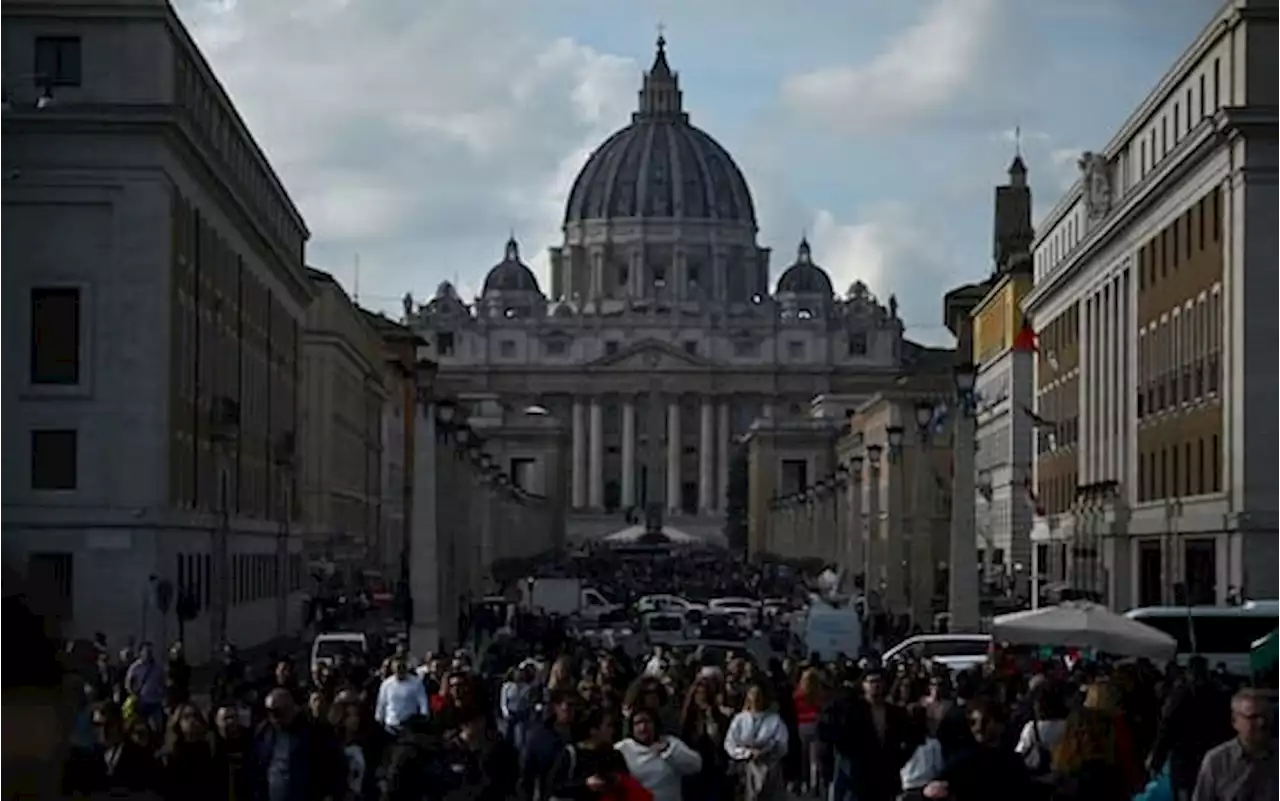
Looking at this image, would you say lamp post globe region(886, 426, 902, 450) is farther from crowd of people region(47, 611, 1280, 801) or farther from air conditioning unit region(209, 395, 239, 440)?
crowd of people region(47, 611, 1280, 801)

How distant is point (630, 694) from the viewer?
592 inches

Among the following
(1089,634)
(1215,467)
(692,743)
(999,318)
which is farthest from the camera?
(999,318)

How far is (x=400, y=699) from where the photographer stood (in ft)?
72.5

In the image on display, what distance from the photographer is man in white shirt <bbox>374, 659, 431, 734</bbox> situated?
21.9m

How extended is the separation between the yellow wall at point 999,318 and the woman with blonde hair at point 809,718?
235 ft

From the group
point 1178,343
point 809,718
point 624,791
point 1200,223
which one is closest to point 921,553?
point 1178,343

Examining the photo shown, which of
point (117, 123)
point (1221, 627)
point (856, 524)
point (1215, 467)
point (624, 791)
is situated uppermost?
point (117, 123)

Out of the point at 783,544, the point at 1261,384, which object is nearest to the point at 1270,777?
the point at 1261,384

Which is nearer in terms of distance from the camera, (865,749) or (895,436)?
(865,749)

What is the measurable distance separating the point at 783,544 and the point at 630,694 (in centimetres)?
14907

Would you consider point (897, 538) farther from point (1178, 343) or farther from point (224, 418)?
Answer: point (224, 418)

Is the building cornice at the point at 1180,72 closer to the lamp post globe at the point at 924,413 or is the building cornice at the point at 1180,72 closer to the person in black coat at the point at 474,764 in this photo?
the lamp post globe at the point at 924,413

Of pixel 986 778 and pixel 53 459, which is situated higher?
pixel 53 459

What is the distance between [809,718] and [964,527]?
24.0 meters
